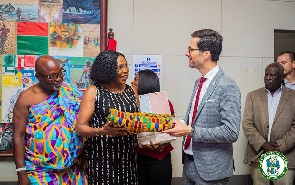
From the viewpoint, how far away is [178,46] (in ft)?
13.2

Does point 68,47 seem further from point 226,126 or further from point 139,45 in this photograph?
point 226,126

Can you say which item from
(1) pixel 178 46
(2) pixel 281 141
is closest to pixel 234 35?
(1) pixel 178 46

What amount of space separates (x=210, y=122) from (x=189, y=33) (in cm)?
199

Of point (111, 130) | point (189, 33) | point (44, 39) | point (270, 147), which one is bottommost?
point (270, 147)

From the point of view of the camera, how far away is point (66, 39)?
3676 millimetres

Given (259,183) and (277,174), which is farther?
(259,183)

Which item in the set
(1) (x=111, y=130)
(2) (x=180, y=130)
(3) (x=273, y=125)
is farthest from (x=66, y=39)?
(3) (x=273, y=125)

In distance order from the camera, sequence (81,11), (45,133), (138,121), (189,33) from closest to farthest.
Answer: (138,121), (45,133), (81,11), (189,33)

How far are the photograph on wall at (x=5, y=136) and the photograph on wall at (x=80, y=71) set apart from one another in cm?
74

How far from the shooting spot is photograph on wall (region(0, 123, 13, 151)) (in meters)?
3.56

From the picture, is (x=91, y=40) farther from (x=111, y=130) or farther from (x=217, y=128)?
(x=217, y=128)

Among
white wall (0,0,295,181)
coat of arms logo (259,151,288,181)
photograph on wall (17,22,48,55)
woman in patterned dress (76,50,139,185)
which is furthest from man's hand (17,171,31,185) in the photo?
coat of arms logo (259,151,288,181)

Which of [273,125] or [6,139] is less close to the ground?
[273,125]

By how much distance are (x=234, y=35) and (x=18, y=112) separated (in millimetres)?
2609
